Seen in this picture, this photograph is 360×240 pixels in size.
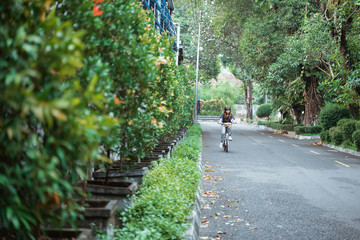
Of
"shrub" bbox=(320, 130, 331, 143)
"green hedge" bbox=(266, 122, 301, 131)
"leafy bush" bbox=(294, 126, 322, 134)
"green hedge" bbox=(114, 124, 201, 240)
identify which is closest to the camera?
"green hedge" bbox=(114, 124, 201, 240)

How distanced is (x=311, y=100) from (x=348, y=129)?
9322 mm

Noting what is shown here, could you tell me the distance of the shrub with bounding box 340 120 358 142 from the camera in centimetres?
1848

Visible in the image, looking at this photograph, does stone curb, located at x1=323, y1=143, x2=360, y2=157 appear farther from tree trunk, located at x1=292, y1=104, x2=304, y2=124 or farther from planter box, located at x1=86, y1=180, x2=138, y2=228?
planter box, located at x1=86, y1=180, x2=138, y2=228

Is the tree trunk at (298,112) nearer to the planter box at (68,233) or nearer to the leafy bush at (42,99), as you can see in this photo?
the planter box at (68,233)

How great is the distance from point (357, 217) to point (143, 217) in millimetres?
4212

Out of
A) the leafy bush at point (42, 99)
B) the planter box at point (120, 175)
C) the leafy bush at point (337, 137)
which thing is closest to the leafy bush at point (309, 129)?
the leafy bush at point (337, 137)

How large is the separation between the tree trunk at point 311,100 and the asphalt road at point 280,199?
1417cm

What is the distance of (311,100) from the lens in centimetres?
2767

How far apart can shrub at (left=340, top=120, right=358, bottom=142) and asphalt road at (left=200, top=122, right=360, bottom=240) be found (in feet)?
16.1

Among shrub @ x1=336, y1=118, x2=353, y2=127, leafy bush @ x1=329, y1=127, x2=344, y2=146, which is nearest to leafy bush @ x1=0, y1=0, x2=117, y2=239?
leafy bush @ x1=329, y1=127, x2=344, y2=146

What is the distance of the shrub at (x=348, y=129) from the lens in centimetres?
1848

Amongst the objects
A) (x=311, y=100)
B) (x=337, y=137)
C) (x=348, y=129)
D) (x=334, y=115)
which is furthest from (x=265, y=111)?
(x=348, y=129)

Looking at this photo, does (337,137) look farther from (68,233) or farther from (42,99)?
(42,99)

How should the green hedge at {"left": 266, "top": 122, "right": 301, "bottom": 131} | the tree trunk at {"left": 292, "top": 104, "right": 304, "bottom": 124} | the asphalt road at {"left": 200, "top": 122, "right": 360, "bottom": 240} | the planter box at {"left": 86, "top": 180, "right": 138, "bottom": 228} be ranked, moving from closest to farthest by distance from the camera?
1. the planter box at {"left": 86, "top": 180, "right": 138, "bottom": 228}
2. the asphalt road at {"left": 200, "top": 122, "right": 360, "bottom": 240}
3. the green hedge at {"left": 266, "top": 122, "right": 301, "bottom": 131}
4. the tree trunk at {"left": 292, "top": 104, "right": 304, "bottom": 124}
